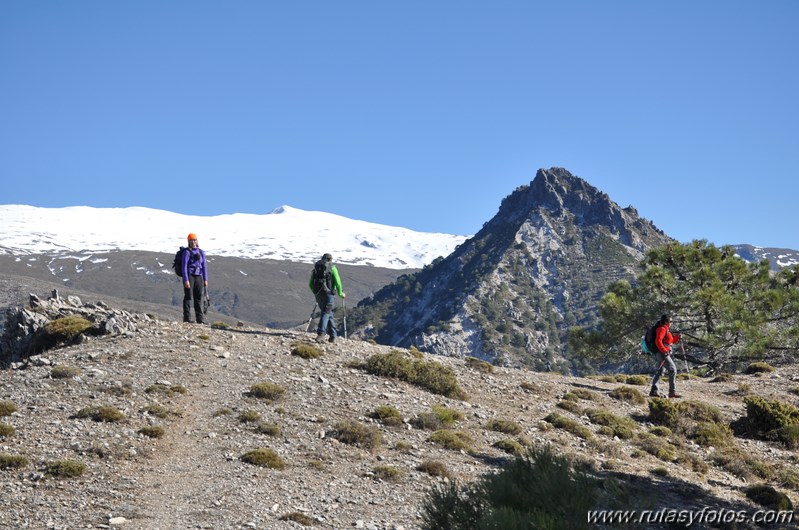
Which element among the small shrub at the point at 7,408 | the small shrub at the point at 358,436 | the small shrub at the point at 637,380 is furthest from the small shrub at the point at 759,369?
the small shrub at the point at 7,408

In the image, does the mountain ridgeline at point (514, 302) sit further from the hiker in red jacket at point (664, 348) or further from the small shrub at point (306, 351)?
the small shrub at point (306, 351)

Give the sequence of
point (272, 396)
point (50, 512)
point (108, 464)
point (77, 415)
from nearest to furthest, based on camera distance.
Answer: point (50, 512)
point (108, 464)
point (77, 415)
point (272, 396)

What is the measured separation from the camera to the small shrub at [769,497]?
45.3 feet

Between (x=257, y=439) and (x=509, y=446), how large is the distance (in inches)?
218

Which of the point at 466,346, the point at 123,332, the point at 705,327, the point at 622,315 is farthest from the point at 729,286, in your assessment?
the point at 466,346

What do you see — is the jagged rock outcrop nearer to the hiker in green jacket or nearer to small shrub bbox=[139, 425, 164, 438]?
the hiker in green jacket

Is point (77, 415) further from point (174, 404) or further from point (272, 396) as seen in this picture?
point (272, 396)

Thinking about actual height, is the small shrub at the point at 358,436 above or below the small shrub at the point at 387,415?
below

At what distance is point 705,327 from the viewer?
33.8 meters

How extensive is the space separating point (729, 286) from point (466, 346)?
398 ft

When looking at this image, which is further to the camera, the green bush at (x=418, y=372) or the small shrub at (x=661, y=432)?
the green bush at (x=418, y=372)

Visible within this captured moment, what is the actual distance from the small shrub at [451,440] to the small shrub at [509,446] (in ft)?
2.18

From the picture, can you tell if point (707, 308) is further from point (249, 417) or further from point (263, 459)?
point (263, 459)

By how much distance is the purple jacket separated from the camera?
23219 mm
